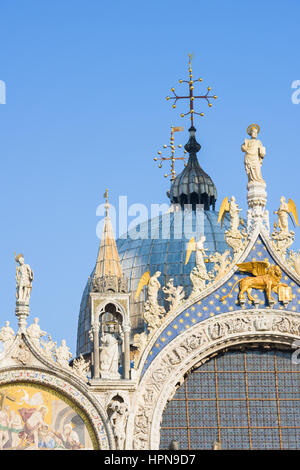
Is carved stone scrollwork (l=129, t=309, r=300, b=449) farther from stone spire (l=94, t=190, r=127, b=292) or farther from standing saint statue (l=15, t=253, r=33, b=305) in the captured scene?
standing saint statue (l=15, t=253, r=33, b=305)

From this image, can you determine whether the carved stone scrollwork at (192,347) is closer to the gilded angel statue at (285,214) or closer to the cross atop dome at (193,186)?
the gilded angel statue at (285,214)

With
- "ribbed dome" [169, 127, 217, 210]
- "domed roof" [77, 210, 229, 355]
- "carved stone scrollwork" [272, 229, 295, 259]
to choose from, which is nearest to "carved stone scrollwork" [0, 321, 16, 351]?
"carved stone scrollwork" [272, 229, 295, 259]

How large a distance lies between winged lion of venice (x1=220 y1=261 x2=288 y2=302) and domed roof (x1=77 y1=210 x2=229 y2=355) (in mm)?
7810

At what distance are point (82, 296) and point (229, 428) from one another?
12.6 m

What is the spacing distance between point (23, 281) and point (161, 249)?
10586 mm

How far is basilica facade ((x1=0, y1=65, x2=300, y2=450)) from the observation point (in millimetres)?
34219

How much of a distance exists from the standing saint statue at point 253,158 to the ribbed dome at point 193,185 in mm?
9949

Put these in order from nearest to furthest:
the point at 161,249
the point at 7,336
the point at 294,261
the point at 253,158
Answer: the point at 7,336 < the point at 294,261 < the point at 253,158 < the point at 161,249

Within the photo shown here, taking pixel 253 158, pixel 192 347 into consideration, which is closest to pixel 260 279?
pixel 192 347

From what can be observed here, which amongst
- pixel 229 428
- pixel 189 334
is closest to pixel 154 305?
pixel 189 334

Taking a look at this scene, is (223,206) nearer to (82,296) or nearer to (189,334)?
(189,334)

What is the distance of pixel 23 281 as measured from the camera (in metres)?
34.9

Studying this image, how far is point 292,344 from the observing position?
35.7 m

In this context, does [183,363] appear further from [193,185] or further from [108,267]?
[193,185]
